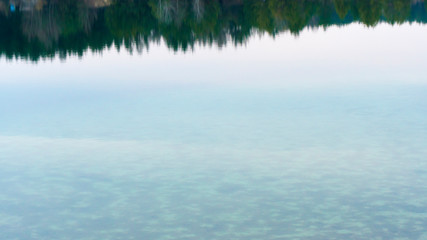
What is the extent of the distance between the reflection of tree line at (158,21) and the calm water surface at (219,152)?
8.29m

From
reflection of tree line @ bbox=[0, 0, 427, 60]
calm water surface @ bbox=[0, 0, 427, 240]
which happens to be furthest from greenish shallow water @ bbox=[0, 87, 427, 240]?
reflection of tree line @ bbox=[0, 0, 427, 60]

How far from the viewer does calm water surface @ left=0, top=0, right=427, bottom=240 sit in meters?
10.3

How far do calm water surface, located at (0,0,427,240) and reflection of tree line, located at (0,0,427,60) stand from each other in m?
8.29

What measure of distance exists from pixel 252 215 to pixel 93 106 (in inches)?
524

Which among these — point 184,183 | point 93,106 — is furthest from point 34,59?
point 184,183

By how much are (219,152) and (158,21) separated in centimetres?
4641

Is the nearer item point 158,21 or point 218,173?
point 218,173

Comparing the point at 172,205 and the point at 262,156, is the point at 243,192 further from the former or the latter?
the point at 262,156

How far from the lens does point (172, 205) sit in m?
11.0

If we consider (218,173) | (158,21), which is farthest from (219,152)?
(158,21)

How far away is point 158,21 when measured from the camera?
60.1 m

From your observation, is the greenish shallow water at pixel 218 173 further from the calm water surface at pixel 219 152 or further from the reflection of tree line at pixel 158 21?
the reflection of tree line at pixel 158 21

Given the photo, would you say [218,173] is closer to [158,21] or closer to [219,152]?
[219,152]

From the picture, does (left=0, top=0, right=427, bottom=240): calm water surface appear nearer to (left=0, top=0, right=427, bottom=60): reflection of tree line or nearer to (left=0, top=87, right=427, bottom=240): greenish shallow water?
(left=0, top=87, right=427, bottom=240): greenish shallow water
